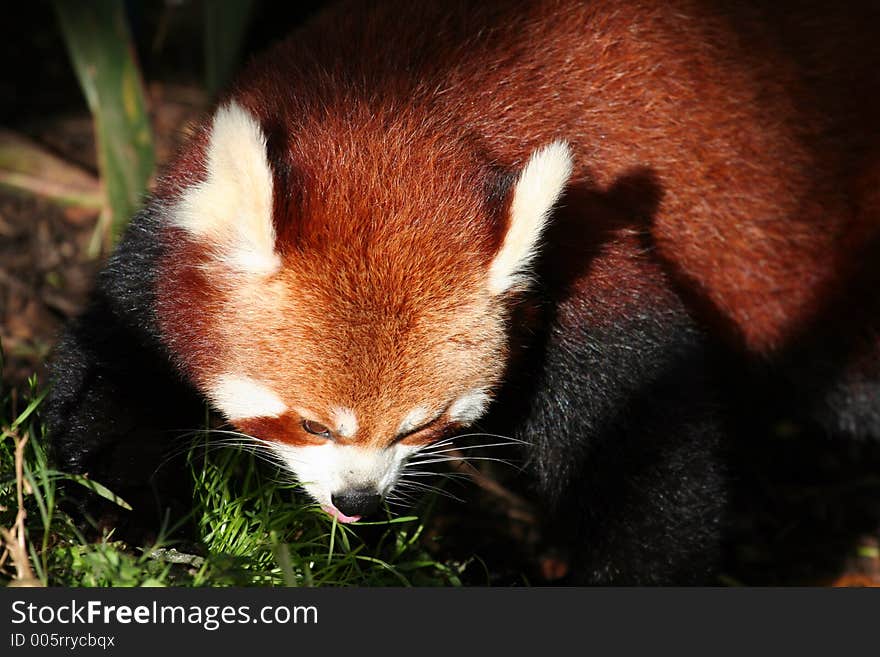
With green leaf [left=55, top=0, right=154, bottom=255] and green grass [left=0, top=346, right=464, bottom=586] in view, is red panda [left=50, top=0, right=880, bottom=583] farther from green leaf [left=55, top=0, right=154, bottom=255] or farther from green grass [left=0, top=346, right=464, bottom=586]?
green leaf [left=55, top=0, right=154, bottom=255]

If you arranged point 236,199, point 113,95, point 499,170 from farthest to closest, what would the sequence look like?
point 113,95, point 499,170, point 236,199

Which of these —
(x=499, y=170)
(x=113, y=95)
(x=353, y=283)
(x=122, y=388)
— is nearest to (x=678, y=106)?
(x=499, y=170)

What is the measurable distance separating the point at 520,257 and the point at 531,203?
6.0 inches

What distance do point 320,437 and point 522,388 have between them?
2.38ft

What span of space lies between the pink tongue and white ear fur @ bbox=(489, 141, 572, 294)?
84 cm

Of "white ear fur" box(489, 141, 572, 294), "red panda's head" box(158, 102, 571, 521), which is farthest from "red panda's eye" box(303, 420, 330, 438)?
"white ear fur" box(489, 141, 572, 294)

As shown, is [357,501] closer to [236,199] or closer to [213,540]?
[213,540]

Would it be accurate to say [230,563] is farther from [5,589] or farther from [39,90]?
[39,90]

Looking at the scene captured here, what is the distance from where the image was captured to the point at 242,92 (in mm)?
3309

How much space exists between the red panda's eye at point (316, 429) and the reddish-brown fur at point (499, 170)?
0.11 meters

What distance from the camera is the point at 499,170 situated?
313 cm

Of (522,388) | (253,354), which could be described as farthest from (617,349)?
(253,354)

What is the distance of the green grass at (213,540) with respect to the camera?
9.32ft

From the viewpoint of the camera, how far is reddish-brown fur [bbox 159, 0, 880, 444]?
2811mm
